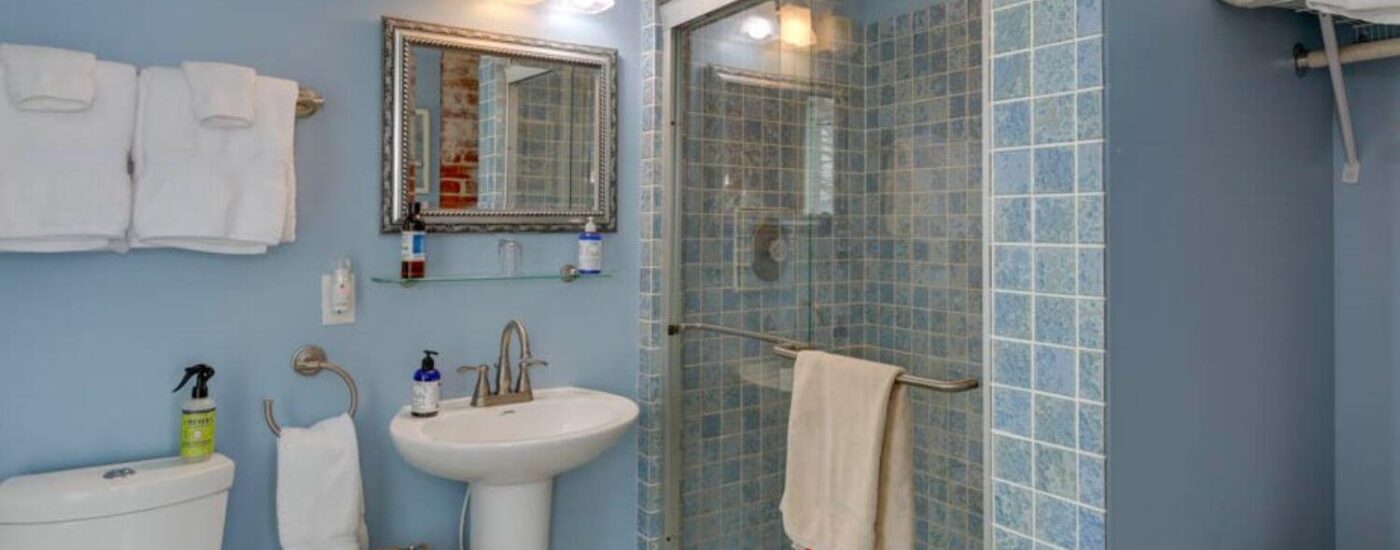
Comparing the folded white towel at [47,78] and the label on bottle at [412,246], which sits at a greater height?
the folded white towel at [47,78]

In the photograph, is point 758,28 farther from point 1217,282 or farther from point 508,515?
point 508,515

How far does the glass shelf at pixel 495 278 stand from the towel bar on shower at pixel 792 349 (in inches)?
12.2

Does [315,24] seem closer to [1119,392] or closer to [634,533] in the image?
[634,533]

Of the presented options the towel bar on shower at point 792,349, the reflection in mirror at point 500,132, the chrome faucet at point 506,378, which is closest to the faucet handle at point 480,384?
the chrome faucet at point 506,378

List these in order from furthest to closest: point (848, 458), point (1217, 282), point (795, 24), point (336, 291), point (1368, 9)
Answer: point (795, 24) → point (336, 291) → point (848, 458) → point (1217, 282) → point (1368, 9)

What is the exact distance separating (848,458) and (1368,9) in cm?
122

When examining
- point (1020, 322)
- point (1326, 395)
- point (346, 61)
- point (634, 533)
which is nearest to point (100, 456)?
point (346, 61)

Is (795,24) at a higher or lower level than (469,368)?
higher

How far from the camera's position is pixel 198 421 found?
6.02 ft

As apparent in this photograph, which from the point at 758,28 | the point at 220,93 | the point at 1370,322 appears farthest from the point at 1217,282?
the point at 220,93

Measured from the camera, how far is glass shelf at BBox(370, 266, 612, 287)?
2141 millimetres

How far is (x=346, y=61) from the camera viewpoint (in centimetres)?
208

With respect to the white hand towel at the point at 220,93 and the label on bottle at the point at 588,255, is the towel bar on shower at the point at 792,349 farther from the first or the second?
the white hand towel at the point at 220,93

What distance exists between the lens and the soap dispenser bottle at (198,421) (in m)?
1.83
